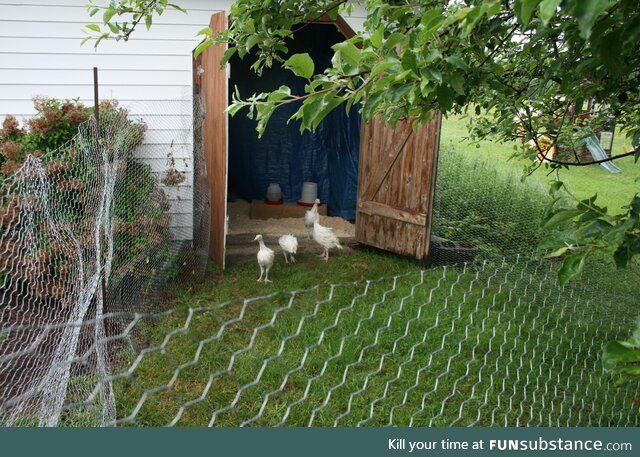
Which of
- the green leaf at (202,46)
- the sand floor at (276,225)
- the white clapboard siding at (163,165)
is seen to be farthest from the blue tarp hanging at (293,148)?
the green leaf at (202,46)

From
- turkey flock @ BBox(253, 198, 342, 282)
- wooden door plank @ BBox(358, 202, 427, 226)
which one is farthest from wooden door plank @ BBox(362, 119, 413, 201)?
turkey flock @ BBox(253, 198, 342, 282)

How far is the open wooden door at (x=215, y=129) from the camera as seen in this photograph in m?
5.48

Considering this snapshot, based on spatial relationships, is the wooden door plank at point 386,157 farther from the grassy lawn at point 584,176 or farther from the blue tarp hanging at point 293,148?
the grassy lawn at point 584,176

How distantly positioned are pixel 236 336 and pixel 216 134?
89.1 inches

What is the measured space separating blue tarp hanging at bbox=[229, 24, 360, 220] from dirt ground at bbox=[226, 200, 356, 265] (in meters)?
0.39

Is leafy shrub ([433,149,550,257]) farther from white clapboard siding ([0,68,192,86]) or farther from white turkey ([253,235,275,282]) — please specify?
white clapboard siding ([0,68,192,86])

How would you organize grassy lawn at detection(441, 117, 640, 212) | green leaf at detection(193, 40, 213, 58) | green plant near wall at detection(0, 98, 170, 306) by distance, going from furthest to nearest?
grassy lawn at detection(441, 117, 640, 212)
green plant near wall at detection(0, 98, 170, 306)
green leaf at detection(193, 40, 213, 58)

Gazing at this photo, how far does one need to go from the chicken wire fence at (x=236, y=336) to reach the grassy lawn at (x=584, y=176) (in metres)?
5.05

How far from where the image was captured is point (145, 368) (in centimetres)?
405

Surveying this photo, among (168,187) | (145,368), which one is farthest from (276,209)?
(145,368)

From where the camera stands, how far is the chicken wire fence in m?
3.42

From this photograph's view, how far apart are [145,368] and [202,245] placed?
251cm

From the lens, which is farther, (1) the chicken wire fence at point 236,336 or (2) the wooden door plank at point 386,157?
(2) the wooden door plank at point 386,157

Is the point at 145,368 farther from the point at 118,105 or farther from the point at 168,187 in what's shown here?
the point at 118,105
